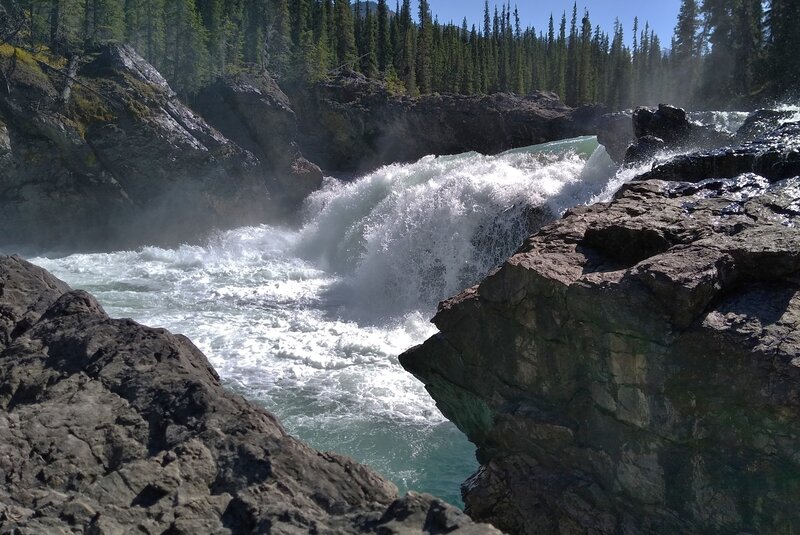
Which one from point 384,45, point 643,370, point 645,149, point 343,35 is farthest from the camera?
point 384,45

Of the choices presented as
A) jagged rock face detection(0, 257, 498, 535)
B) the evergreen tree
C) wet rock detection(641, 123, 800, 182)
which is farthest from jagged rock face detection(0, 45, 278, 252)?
jagged rock face detection(0, 257, 498, 535)

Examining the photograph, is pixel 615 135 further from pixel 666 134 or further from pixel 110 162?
pixel 110 162

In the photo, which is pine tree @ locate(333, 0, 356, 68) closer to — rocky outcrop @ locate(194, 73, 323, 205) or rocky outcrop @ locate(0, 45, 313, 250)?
rocky outcrop @ locate(194, 73, 323, 205)

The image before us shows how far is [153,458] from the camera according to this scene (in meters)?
4.62

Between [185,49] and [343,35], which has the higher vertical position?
[343,35]

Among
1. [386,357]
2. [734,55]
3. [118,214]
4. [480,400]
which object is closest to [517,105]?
[734,55]

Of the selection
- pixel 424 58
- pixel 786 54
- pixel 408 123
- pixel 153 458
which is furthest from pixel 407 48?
pixel 153 458

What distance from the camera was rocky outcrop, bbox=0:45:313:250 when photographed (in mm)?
26281

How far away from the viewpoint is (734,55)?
47.8 m

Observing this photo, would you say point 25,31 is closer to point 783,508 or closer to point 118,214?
point 118,214

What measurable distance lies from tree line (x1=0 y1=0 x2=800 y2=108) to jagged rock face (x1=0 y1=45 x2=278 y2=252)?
10.0ft

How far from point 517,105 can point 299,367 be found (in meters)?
30.7

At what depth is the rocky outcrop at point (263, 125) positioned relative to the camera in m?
32.3

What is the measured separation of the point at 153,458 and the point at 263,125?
3011 centimetres
